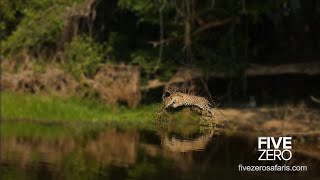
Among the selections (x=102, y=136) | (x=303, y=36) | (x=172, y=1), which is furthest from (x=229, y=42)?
(x=102, y=136)

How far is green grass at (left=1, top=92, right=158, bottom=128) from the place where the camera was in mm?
14430

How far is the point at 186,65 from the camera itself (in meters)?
15.0

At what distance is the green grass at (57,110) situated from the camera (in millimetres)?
14430

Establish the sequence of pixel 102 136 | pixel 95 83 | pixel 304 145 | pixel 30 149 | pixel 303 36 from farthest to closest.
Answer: pixel 303 36, pixel 95 83, pixel 102 136, pixel 30 149, pixel 304 145

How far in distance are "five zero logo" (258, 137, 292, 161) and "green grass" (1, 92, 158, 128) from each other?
9.65m

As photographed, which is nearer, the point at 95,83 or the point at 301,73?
the point at 301,73

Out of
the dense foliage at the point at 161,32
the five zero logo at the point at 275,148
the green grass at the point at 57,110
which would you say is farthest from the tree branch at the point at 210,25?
the five zero logo at the point at 275,148

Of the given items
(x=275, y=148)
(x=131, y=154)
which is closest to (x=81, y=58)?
(x=131, y=154)

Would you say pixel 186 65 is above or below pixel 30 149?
above

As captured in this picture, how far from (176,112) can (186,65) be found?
11.8 meters

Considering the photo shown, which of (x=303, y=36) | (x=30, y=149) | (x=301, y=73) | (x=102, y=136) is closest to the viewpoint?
(x=30, y=149)

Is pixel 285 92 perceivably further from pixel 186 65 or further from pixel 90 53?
pixel 90 53

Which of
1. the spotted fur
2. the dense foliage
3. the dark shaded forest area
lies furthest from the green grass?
the spotted fur

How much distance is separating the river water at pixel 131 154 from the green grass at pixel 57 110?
1085mm
